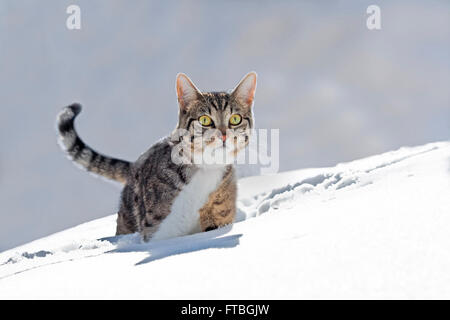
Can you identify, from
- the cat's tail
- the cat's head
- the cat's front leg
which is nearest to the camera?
the cat's head

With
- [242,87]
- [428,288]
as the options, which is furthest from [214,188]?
[428,288]

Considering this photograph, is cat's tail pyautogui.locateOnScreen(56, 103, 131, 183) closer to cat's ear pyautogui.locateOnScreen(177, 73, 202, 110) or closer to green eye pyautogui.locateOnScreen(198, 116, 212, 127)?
cat's ear pyautogui.locateOnScreen(177, 73, 202, 110)

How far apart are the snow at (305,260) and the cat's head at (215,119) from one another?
568mm

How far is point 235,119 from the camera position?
312 centimetres

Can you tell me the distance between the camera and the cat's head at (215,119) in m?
3.02

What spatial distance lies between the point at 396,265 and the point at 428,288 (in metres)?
0.17

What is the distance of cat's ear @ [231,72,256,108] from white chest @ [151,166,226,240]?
1.87 ft

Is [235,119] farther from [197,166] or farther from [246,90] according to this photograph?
[197,166]

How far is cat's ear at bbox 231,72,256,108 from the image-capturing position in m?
3.21

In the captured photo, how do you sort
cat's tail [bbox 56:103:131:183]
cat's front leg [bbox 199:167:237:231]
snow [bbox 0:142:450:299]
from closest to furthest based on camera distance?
snow [bbox 0:142:450:299]
cat's front leg [bbox 199:167:237:231]
cat's tail [bbox 56:103:131:183]

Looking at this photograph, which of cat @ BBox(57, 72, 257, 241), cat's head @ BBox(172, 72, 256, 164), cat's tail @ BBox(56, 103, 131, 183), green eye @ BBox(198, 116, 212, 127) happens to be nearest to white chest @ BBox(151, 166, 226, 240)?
cat @ BBox(57, 72, 257, 241)

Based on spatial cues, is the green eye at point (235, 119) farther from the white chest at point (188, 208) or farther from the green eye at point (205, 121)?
the white chest at point (188, 208)

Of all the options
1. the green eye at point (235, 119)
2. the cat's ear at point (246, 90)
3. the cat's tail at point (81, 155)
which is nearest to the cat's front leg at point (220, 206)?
the green eye at point (235, 119)

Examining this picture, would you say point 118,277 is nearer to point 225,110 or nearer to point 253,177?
point 225,110
